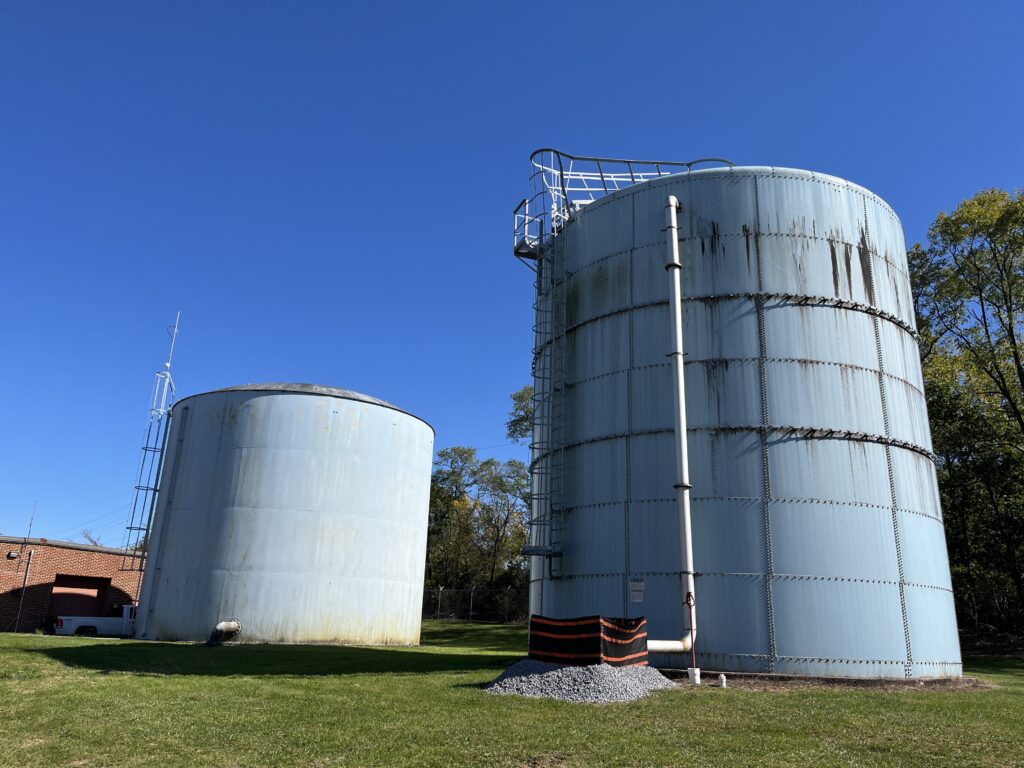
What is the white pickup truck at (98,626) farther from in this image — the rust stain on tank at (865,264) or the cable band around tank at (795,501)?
the rust stain on tank at (865,264)

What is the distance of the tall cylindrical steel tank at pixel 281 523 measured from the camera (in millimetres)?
24922

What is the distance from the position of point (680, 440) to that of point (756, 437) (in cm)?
153

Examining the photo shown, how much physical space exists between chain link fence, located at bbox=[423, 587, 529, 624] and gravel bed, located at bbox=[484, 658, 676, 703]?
34.3 metres

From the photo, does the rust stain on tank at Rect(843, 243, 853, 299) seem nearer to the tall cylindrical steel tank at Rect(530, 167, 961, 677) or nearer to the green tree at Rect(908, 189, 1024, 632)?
the tall cylindrical steel tank at Rect(530, 167, 961, 677)

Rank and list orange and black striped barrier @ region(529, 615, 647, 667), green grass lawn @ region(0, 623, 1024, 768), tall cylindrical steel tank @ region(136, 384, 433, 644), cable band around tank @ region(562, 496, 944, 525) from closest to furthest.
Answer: green grass lawn @ region(0, 623, 1024, 768) < orange and black striped barrier @ region(529, 615, 647, 667) < cable band around tank @ region(562, 496, 944, 525) < tall cylindrical steel tank @ region(136, 384, 433, 644)

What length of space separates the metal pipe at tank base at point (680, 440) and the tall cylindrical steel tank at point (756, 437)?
27 cm

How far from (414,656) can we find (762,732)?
12.0 metres

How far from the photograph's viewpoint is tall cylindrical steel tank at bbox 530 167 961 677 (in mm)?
14617

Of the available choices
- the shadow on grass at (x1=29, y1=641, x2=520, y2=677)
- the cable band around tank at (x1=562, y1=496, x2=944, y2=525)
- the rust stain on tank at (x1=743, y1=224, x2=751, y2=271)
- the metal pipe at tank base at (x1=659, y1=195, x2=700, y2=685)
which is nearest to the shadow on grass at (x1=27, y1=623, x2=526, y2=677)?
the shadow on grass at (x1=29, y1=641, x2=520, y2=677)

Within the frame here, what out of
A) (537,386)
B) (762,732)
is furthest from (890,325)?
(762,732)

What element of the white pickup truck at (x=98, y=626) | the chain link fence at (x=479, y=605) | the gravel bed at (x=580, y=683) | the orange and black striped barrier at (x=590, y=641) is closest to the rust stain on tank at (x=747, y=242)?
the orange and black striped barrier at (x=590, y=641)

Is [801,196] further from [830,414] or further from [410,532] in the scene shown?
[410,532]

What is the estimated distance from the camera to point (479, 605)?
48.2 m

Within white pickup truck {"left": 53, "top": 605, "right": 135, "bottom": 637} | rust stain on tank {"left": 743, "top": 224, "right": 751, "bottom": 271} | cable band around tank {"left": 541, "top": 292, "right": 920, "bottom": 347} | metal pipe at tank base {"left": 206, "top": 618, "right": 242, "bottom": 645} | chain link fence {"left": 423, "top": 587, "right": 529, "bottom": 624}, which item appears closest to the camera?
cable band around tank {"left": 541, "top": 292, "right": 920, "bottom": 347}
